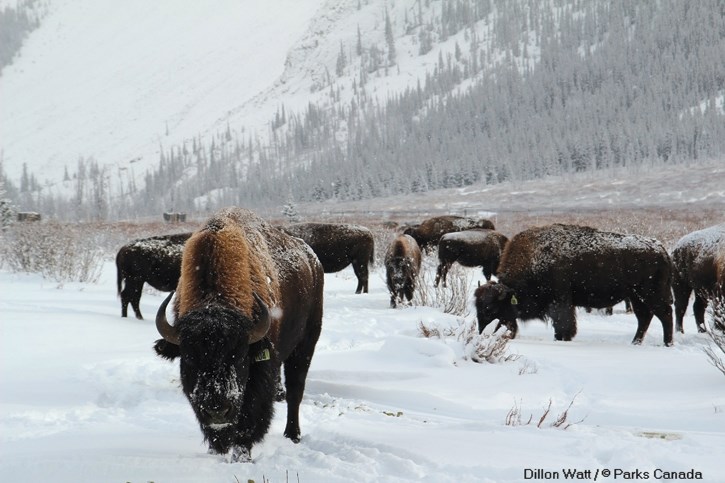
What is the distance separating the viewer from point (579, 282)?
366 inches

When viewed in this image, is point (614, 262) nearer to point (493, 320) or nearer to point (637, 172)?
point (493, 320)

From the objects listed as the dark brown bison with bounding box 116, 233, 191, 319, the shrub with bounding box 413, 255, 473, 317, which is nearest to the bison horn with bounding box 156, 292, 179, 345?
the dark brown bison with bounding box 116, 233, 191, 319

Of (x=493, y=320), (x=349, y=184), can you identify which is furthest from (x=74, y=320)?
(x=349, y=184)

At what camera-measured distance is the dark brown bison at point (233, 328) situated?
10.1 ft

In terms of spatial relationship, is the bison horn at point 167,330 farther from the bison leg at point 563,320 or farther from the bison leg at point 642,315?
the bison leg at point 642,315

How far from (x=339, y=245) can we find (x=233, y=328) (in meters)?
12.4

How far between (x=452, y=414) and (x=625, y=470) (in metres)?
2.01

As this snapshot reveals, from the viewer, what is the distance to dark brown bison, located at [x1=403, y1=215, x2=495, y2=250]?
2270 centimetres

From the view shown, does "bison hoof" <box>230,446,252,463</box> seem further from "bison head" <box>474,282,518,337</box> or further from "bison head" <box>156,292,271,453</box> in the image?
"bison head" <box>474,282,518,337</box>

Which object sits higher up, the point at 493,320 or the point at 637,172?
the point at 637,172

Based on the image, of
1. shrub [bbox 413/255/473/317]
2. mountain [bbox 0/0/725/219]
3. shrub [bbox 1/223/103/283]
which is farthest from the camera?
mountain [bbox 0/0/725/219]

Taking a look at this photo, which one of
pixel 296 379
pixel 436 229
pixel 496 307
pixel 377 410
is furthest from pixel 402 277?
pixel 436 229

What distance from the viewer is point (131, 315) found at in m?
9.77

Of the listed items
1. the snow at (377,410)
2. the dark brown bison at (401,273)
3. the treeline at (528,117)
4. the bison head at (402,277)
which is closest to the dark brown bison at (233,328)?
the snow at (377,410)
